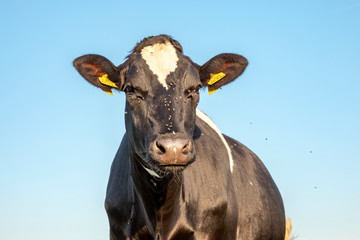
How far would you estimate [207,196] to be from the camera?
8031 mm

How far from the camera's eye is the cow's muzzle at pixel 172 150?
6582 mm

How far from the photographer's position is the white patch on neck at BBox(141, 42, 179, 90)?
738 cm

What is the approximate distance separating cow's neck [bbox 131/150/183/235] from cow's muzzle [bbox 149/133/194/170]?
796 mm

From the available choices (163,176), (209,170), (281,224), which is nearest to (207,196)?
(209,170)

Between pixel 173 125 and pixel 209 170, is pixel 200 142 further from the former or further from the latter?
pixel 173 125

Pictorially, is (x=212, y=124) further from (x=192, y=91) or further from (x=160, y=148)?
(x=160, y=148)

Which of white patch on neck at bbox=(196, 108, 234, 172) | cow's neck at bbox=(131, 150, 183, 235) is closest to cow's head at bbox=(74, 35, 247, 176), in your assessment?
cow's neck at bbox=(131, 150, 183, 235)

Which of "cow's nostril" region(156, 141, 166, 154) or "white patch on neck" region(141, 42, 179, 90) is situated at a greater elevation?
"white patch on neck" region(141, 42, 179, 90)

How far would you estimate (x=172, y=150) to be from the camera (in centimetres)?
657

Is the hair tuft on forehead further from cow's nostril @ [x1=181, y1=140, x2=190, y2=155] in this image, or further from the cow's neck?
cow's nostril @ [x1=181, y1=140, x2=190, y2=155]

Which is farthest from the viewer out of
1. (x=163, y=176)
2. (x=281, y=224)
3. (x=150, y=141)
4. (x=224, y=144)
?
(x=281, y=224)

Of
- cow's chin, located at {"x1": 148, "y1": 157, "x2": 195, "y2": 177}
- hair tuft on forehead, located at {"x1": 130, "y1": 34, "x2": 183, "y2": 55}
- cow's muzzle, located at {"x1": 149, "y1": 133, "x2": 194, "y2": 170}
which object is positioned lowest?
cow's chin, located at {"x1": 148, "y1": 157, "x2": 195, "y2": 177}

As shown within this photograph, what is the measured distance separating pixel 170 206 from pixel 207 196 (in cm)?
61

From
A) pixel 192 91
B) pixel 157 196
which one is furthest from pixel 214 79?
pixel 157 196
